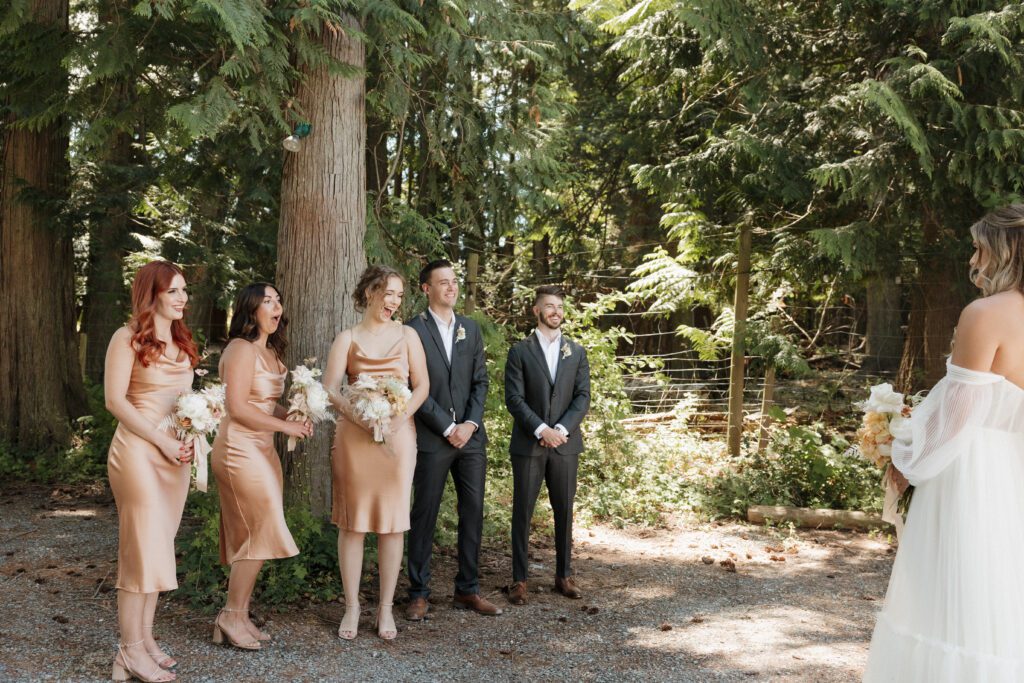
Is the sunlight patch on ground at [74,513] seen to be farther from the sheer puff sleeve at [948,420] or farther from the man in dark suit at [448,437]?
the sheer puff sleeve at [948,420]

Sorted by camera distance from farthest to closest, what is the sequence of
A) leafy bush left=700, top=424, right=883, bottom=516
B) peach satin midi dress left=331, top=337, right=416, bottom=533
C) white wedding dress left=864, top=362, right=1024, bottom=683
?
leafy bush left=700, top=424, right=883, bottom=516 < peach satin midi dress left=331, top=337, right=416, bottom=533 < white wedding dress left=864, top=362, right=1024, bottom=683

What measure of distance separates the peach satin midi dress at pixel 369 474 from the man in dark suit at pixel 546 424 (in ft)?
3.69

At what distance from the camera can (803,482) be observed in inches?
352

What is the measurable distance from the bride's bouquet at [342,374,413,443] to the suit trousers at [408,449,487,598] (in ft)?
2.47

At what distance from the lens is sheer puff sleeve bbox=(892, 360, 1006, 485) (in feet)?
11.1

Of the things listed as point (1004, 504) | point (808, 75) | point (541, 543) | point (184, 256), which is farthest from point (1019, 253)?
point (184, 256)

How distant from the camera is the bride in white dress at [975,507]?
3314 millimetres

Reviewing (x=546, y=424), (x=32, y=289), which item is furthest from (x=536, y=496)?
(x=32, y=289)

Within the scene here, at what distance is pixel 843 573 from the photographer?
7.05 meters

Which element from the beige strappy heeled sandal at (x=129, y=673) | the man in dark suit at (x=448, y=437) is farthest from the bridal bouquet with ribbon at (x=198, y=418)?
the man in dark suit at (x=448, y=437)

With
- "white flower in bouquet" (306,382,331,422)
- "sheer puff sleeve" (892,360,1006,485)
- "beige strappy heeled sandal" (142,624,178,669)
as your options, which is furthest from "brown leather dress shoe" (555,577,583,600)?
"sheer puff sleeve" (892,360,1006,485)

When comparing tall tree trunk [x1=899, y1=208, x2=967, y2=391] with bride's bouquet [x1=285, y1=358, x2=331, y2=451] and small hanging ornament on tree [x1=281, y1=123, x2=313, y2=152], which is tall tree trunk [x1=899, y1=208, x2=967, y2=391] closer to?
small hanging ornament on tree [x1=281, y1=123, x2=313, y2=152]

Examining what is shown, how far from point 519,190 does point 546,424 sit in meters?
2.50

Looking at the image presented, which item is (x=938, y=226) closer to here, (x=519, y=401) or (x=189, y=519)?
(x=519, y=401)
